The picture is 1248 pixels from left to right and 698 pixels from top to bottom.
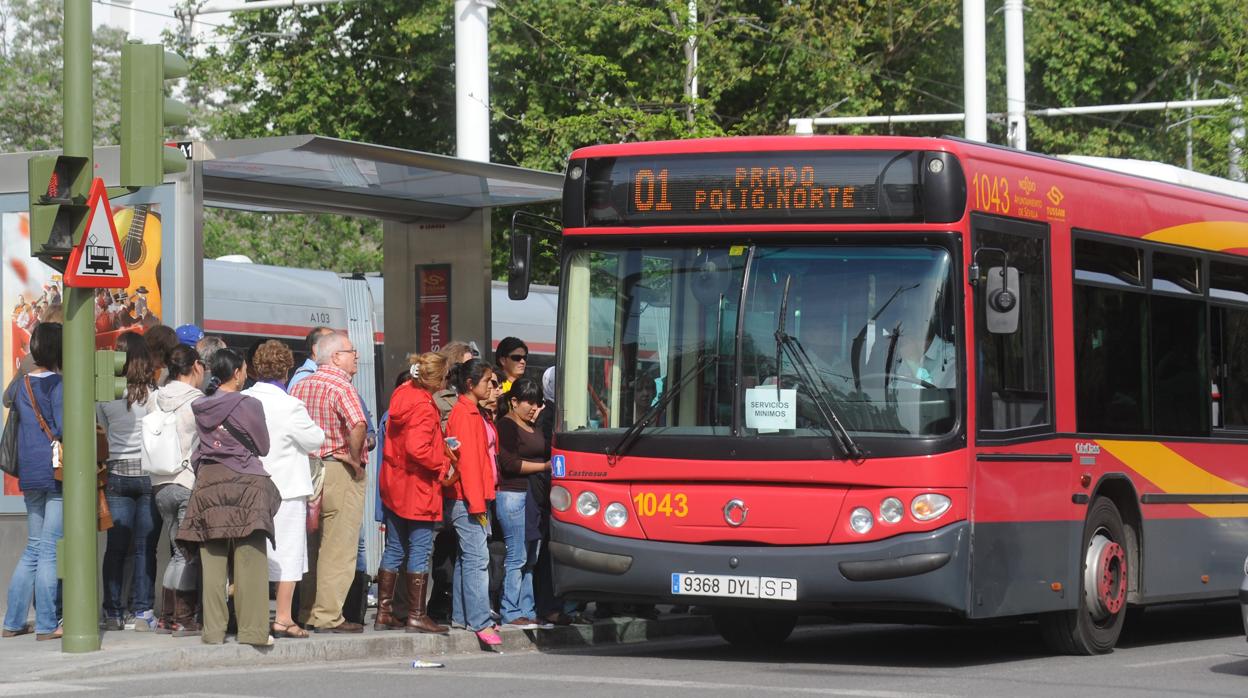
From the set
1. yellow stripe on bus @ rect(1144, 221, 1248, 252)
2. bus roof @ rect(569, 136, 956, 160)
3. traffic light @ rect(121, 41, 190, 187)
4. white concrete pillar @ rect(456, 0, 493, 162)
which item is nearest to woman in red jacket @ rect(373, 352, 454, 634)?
bus roof @ rect(569, 136, 956, 160)

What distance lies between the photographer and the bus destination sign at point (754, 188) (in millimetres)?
10594

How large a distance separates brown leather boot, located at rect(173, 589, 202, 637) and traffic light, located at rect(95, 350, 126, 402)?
1.39 meters

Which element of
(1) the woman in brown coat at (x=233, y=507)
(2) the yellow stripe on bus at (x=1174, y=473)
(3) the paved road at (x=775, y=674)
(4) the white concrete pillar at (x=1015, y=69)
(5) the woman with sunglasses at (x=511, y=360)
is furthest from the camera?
(4) the white concrete pillar at (x=1015, y=69)

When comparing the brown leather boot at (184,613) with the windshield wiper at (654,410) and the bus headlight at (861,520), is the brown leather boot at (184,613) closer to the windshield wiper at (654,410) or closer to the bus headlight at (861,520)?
the windshield wiper at (654,410)

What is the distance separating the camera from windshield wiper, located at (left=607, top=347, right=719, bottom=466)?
10.6 metres

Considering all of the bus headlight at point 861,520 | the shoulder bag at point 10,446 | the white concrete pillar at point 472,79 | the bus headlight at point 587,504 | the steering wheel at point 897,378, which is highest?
the white concrete pillar at point 472,79

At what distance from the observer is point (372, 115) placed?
1238 inches

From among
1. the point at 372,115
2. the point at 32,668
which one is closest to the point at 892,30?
the point at 372,115

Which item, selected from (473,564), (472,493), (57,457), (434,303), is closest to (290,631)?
(473,564)

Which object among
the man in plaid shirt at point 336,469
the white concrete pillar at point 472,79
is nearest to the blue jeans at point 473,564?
the man in plaid shirt at point 336,469

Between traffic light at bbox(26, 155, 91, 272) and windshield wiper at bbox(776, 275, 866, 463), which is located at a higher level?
traffic light at bbox(26, 155, 91, 272)

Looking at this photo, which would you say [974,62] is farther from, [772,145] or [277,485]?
[277,485]

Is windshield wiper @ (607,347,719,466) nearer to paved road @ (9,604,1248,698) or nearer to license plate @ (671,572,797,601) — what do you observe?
license plate @ (671,572,797,601)

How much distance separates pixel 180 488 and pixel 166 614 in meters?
0.77
